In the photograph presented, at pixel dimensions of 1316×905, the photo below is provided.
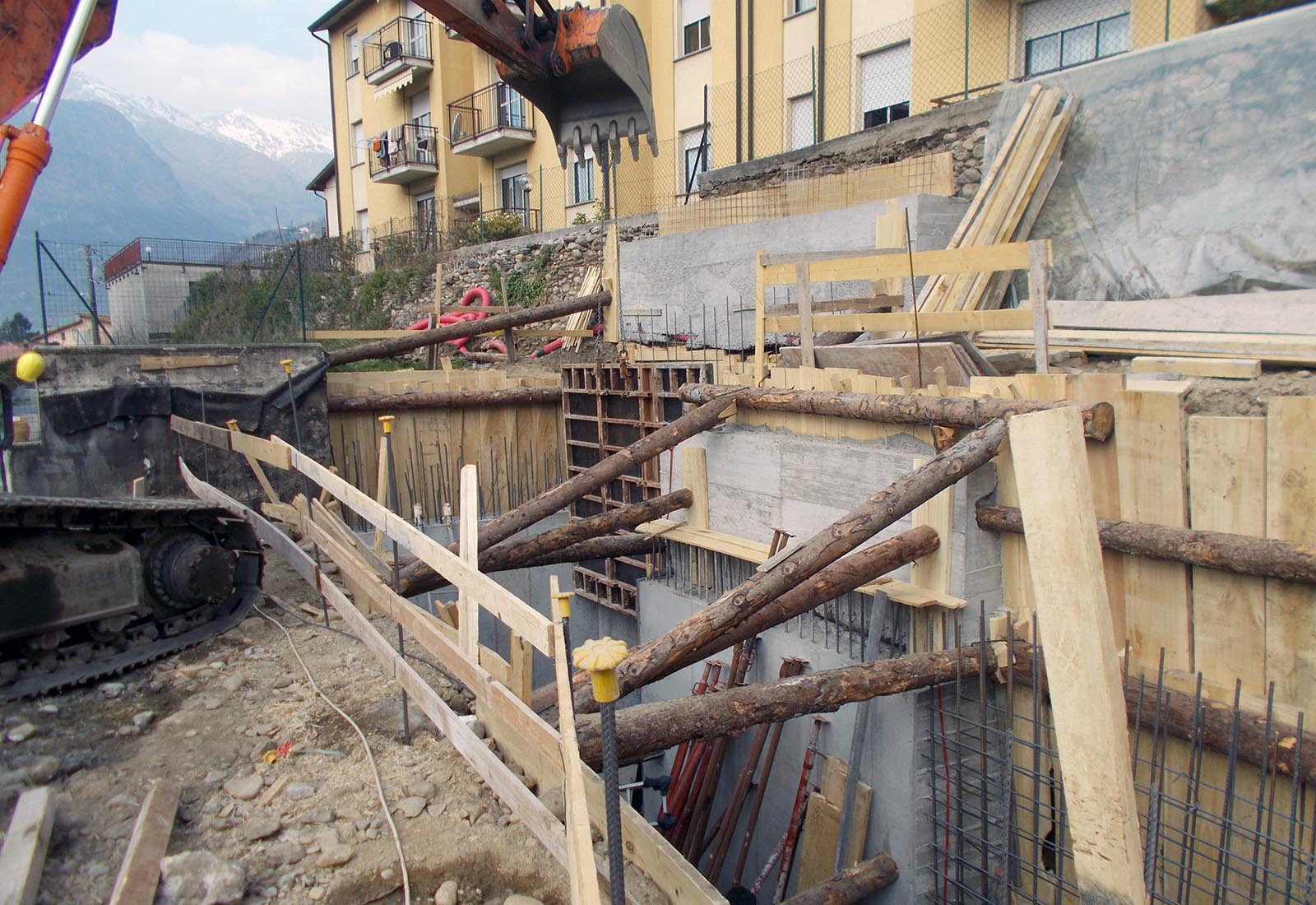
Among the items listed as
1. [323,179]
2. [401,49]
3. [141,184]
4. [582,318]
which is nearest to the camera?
[582,318]

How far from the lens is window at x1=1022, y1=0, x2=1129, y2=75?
1200cm

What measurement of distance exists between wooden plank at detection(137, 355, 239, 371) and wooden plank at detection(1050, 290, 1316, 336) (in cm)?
787

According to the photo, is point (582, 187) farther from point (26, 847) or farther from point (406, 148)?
point (26, 847)

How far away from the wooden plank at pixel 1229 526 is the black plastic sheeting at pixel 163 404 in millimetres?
8090

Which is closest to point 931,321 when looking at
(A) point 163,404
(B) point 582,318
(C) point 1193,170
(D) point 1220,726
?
(D) point 1220,726

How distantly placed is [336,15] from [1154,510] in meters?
29.3

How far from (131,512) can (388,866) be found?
3431 mm

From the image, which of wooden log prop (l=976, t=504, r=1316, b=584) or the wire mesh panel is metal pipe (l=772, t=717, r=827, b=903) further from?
wooden log prop (l=976, t=504, r=1316, b=584)

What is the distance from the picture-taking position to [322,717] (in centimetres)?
465

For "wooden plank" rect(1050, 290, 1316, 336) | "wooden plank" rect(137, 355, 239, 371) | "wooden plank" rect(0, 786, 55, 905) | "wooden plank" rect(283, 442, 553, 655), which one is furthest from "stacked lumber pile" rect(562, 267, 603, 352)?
"wooden plank" rect(0, 786, 55, 905)

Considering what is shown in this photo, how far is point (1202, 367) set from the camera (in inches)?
216

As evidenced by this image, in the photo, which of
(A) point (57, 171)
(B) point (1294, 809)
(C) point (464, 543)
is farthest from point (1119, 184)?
(A) point (57, 171)

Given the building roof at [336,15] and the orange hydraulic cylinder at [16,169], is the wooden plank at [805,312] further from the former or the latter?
the building roof at [336,15]

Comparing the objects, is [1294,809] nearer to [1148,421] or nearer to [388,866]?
[1148,421]
